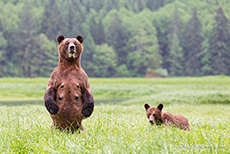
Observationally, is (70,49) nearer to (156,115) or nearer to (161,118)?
(156,115)

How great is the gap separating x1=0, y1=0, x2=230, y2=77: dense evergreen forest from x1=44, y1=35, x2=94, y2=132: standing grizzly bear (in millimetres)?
50843

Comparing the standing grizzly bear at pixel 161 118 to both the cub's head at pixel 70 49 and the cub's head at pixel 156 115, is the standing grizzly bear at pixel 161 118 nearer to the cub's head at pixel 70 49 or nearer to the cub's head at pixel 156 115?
the cub's head at pixel 156 115

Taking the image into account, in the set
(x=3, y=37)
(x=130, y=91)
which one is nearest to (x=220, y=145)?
(x=130, y=91)

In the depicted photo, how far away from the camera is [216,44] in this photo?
60344mm

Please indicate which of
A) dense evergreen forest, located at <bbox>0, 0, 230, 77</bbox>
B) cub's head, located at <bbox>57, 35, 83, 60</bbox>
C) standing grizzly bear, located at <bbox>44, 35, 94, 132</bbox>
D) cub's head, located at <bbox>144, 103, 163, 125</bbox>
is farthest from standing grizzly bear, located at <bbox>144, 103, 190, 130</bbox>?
dense evergreen forest, located at <bbox>0, 0, 230, 77</bbox>

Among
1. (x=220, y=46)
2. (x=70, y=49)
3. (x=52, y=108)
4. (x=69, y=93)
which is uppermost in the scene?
(x=220, y=46)

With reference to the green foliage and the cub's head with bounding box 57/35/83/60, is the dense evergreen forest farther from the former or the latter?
the cub's head with bounding box 57/35/83/60

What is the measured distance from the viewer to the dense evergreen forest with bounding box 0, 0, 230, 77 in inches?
2218

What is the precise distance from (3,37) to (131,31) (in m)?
26.9

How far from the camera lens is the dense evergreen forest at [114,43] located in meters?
56.3

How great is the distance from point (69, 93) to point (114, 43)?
5887 centimetres

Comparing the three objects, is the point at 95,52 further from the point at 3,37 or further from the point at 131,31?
the point at 3,37

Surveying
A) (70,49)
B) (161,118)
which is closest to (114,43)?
(161,118)

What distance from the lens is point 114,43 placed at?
63.2 m
